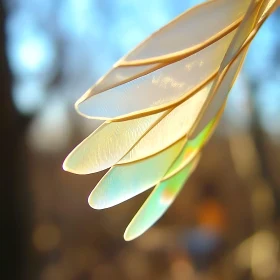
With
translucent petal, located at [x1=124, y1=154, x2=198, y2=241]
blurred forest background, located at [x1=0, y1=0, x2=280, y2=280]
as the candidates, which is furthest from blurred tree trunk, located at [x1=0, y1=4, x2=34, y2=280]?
translucent petal, located at [x1=124, y1=154, x2=198, y2=241]

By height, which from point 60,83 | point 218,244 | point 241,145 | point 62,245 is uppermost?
point 60,83

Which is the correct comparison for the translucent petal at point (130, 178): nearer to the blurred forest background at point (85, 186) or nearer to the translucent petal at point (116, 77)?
the translucent petal at point (116, 77)

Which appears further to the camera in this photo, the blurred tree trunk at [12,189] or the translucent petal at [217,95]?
the blurred tree trunk at [12,189]

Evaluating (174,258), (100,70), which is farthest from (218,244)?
(100,70)

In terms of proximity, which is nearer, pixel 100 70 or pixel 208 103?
pixel 208 103

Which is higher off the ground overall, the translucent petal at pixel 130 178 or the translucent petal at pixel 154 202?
the translucent petal at pixel 130 178

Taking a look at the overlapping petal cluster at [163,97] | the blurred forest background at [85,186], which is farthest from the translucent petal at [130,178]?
the blurred forest background at [85,186]

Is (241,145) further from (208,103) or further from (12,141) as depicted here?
(208,103)
